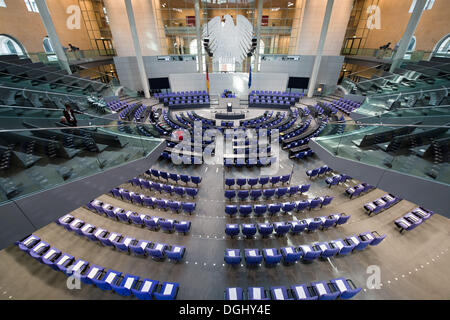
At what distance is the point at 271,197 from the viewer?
9.30 metres

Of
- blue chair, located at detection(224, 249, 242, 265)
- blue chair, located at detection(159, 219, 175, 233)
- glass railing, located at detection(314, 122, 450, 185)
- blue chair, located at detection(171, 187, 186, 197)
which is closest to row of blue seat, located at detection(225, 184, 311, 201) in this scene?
blue chair, located at detection(171, 187, 186, 197)

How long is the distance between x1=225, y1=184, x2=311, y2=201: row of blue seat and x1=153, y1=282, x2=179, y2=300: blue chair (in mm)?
4075

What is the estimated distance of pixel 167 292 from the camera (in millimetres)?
5133

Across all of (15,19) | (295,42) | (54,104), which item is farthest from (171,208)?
(295,42)

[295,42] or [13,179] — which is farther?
[295,42]

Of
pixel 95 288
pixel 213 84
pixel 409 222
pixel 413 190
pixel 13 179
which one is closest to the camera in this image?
pixel 13 179

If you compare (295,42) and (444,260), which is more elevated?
(295,42)

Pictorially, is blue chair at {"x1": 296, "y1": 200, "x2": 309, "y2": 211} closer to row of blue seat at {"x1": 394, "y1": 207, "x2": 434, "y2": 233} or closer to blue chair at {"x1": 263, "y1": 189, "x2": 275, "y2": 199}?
blue chair at {"x1": 263, "y1": 189, "x2": 275, "y2": 199}

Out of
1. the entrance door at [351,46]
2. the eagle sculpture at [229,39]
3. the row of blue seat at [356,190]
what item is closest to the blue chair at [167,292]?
the row of blue seat at [356,190]

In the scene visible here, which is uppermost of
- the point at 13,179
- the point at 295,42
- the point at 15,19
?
the point at 15,19

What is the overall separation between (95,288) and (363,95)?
2344 cm

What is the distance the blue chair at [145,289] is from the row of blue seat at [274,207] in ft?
11.8

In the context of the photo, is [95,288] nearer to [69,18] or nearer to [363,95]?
[363,95]

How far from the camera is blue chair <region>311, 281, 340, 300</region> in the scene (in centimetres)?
501
